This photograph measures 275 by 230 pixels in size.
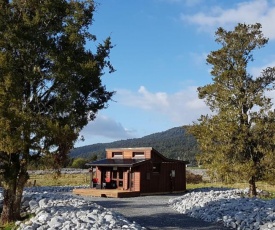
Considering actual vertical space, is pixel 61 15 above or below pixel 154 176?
above

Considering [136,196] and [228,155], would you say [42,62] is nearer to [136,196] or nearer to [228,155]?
[228,155]

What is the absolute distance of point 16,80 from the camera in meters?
14.1

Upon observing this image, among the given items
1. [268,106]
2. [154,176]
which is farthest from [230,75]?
[154,176]

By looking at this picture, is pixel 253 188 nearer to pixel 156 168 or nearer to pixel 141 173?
pixel 141 173

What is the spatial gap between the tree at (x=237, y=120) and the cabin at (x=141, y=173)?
27.2ft

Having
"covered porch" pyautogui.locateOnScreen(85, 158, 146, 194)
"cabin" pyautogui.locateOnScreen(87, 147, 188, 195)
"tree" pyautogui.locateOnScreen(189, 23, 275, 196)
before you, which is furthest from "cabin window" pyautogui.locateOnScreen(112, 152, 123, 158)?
"tree" pyautogui.locateOnScreen(189, 23, 275, 196)

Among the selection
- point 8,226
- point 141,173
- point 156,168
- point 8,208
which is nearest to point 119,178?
point 141,173

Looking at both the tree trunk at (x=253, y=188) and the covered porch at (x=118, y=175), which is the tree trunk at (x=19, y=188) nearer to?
the tree trunk at (x=253, y=188)

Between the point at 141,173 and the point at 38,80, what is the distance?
1758 centimetres

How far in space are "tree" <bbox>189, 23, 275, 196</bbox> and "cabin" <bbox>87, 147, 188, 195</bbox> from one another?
8287 millimetres

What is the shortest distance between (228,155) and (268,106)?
4.16 m

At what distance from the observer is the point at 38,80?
1526 cm

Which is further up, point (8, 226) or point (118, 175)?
point (118, 175)

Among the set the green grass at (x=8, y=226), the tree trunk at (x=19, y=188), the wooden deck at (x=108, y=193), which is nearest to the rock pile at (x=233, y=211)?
the wooden deck at (x=108, y=193)
